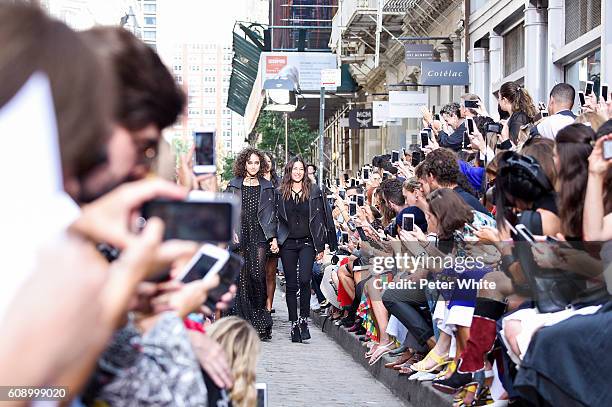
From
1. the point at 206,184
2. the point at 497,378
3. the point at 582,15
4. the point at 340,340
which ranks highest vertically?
the point at 582,15

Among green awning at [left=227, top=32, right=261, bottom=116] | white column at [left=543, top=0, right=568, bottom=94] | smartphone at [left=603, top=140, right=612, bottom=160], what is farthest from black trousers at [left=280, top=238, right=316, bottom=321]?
green awning at [left=227, top=32, right=261, bottom=116]

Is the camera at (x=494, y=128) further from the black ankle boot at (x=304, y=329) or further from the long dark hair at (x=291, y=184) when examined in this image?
the black ankle boot at (x=304, y=329)

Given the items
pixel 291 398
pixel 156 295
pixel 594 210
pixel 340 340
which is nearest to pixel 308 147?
pixel 340 340

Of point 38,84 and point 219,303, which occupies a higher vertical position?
point 38,84

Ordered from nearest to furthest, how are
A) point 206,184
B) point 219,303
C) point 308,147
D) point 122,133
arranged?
point 122,133 < point 219,303 < point 206,184 < point 308,147

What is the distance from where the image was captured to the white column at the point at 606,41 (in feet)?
51.6

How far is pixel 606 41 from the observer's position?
15.9m

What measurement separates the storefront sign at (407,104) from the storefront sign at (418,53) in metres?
0.77

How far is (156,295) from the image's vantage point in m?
2.21

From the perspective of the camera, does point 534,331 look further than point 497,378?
No

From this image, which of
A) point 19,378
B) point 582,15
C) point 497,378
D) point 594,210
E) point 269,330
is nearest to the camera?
point 19,378

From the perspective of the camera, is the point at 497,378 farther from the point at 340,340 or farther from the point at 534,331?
the point at 340,340

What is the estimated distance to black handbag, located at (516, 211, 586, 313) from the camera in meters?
5.80

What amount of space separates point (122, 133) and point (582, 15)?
16511 millimetres
